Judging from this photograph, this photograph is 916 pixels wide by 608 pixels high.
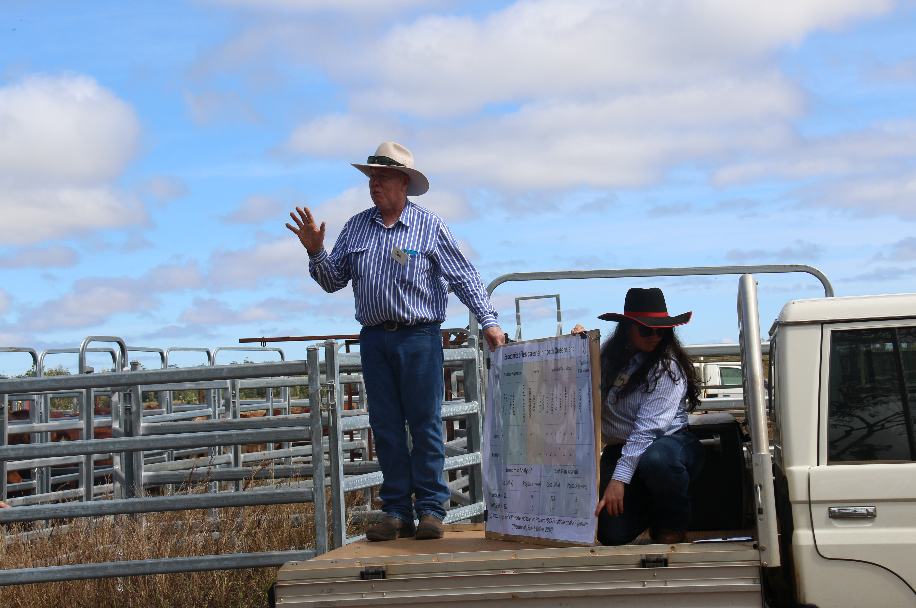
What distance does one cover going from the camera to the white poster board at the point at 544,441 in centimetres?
385

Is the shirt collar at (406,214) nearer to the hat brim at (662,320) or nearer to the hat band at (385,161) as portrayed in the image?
the hat band at (385,161)

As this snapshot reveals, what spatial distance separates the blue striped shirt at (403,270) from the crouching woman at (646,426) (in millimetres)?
829

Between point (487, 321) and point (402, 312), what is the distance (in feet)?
1.51

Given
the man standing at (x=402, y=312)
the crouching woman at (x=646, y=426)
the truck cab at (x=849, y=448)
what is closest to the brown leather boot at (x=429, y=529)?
the man standing at (x=402, y=312)

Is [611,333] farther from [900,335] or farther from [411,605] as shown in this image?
[411,605]

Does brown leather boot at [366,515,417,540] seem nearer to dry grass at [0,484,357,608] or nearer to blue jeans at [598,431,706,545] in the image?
blue jeans at [598,431,706,545]

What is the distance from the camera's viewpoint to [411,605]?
3461 millimetres

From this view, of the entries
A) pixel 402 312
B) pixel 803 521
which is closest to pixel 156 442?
pixel 402 312

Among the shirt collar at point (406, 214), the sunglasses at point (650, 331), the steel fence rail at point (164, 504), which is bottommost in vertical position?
the steel fence rail at point (164, 504)

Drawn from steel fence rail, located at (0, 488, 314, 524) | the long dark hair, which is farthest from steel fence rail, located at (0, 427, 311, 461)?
the long dark hair

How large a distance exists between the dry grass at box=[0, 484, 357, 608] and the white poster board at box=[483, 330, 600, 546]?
2081mm

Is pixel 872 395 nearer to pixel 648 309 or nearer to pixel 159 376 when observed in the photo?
pixel 648 309

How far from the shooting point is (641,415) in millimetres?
3961

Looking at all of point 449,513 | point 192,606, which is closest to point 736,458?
point 449,513
